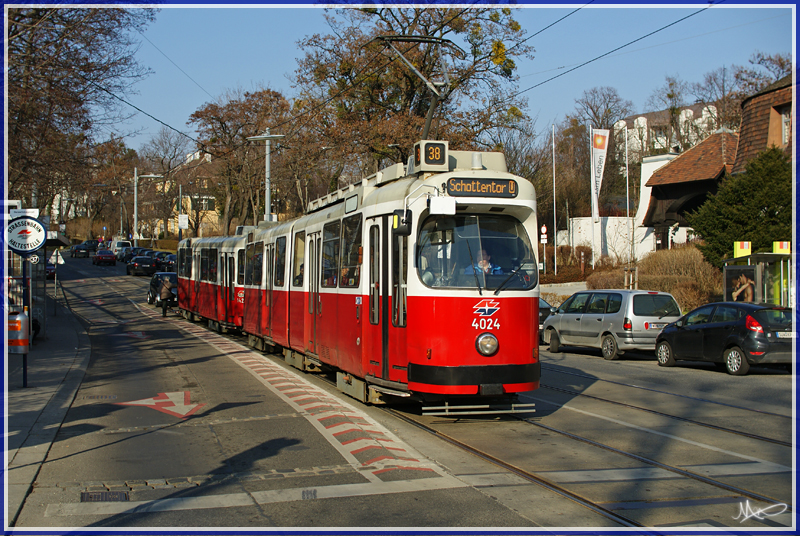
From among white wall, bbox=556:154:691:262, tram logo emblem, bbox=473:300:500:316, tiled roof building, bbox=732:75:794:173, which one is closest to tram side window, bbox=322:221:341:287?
tram logo emblem, bbox=473:300:500:316

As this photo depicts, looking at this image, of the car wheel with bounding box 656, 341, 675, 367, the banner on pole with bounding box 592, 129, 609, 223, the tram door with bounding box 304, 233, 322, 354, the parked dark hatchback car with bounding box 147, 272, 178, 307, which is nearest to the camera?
the tram door with bounding box 304, 233, 322, 354

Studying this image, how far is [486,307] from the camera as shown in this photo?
928cm

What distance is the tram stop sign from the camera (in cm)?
1476

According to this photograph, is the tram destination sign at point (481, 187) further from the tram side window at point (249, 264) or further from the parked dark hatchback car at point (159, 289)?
the parked dark hatchback car at point (159, 289)

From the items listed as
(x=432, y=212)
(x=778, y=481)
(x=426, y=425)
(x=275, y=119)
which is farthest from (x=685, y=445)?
(x=275, y=119)

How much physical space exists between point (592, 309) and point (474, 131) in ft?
58.7

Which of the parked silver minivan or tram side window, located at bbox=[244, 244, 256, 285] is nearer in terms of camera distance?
the parked silver minivan

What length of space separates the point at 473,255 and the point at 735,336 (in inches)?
335

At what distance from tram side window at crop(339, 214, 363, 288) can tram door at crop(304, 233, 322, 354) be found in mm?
1582

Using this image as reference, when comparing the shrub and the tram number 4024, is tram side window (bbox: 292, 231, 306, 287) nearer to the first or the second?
the tram number 4024

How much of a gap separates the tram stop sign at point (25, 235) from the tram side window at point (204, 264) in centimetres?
1231

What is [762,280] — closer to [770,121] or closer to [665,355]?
[665,355]

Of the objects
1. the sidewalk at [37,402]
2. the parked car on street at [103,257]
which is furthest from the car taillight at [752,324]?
the parked car on street at [103,257]

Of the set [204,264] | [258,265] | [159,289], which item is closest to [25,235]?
[258,265]
